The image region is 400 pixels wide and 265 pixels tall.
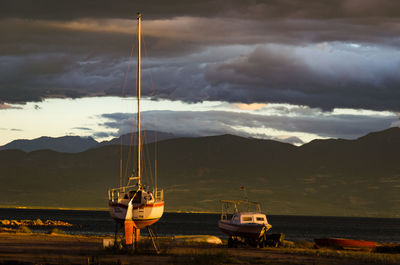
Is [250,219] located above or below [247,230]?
above

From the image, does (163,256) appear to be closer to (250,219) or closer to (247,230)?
(247,230)

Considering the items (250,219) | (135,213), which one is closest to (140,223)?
(135,213)

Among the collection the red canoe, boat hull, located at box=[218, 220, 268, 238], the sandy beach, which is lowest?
the red canoe

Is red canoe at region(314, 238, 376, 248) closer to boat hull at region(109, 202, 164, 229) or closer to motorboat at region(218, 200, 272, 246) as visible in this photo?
motorboat at region(218, 200, 272, 246)

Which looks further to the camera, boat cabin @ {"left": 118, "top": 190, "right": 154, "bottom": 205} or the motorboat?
the motorboat

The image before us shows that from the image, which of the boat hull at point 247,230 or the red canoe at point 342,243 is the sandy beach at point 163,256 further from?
the red canoe at point 342,243

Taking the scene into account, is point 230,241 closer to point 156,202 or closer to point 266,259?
point 156,202

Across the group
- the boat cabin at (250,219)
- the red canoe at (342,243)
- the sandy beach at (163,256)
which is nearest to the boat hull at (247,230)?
the boat cabin at (250,219)

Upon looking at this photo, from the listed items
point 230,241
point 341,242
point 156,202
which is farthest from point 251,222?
point 156,202

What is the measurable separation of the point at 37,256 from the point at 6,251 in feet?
17.3

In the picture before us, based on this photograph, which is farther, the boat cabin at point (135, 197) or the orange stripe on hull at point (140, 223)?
the boat cabin at point (135, 197)

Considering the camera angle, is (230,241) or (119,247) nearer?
(119,247)

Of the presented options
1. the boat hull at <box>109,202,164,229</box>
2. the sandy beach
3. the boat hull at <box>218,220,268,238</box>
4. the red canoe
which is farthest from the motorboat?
the boat hull at <box>109,202,164,229</box>

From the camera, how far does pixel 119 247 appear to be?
58.4 metres
